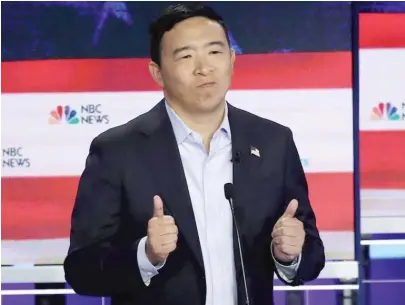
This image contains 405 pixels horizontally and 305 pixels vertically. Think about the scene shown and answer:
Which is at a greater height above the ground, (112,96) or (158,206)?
(112,96)

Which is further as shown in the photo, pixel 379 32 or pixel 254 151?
pixel 379 32

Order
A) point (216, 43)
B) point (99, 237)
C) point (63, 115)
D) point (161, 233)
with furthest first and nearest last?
point (63, 115), point (216, 43), point (99, 237), point (161, 233)

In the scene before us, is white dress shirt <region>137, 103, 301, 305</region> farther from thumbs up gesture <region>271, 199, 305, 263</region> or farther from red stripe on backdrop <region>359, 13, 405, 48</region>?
red stripe on backdrop <region>359, 13, 405, 48</region>

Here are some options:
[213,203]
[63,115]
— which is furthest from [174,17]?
[63,115]

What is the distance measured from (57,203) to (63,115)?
1.15 feet

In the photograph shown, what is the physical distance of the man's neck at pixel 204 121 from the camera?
2121mm

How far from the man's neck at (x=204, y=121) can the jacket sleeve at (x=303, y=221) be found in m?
0.26

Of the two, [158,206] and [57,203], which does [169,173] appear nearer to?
[158,206]

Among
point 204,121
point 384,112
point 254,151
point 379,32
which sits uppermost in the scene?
point 379,32

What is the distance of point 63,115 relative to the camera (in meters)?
2.60

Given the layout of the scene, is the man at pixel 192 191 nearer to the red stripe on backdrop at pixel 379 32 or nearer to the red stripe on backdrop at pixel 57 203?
the red stripe on backdrop at pixel 57 203

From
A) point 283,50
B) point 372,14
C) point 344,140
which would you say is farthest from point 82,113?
point 372,14

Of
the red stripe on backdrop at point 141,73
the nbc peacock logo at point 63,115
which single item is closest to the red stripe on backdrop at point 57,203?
the nbc peacock logo at point 63,115

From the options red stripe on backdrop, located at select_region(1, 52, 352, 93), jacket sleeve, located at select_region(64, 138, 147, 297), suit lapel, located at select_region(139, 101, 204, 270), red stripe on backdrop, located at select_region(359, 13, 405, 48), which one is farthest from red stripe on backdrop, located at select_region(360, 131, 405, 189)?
jacket sleeve, located at select_region(64, 138, 147, 297)
